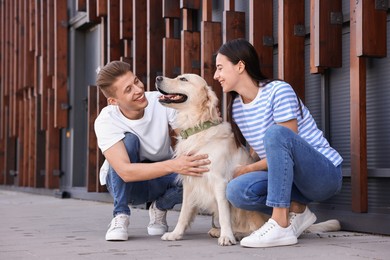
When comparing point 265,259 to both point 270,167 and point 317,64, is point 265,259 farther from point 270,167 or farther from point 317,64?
point 317,64

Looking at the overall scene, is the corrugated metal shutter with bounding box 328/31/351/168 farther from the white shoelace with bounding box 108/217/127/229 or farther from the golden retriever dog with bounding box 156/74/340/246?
the white shoelace with bounding box 108/217/127/229

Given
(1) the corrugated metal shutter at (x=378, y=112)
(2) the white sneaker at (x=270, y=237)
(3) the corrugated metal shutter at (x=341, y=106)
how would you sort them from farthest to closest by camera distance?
(3) the corrugated metal shutter at (x=341, y=106)
(1) the corrugated metal shutter at (x=378, y=112)
(2) the white sneaker at (x=270, y=237)

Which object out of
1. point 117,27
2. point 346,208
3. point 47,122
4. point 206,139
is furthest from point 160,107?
point 47,122

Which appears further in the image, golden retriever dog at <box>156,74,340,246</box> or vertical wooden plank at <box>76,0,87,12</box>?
vertical wooden plank at <box>76,0,87,12</box>

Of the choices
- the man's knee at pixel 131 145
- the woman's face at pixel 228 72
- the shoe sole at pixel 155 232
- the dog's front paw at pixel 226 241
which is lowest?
the shoe sole at pixel 155 232

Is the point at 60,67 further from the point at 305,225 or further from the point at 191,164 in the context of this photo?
the point at 305,225

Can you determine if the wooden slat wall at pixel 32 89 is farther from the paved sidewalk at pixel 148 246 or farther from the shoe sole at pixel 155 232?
the shoe sole at pixel 155 232

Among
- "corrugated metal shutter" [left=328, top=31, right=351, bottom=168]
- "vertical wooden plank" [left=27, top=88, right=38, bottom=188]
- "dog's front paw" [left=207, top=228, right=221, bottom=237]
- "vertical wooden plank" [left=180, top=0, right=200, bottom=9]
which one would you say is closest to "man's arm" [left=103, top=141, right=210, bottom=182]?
"dog's front paw" [left=207, top=228, right=221, bottom=237]

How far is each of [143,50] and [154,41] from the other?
1.27ft

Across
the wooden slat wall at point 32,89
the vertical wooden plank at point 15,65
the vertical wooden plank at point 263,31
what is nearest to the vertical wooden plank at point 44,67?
the wooden slat wall at point 32,89

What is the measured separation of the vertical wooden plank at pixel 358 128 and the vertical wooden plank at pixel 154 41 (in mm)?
2973

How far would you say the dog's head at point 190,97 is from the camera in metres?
3.89

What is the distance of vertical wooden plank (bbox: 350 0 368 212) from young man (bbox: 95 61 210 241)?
3.61ft

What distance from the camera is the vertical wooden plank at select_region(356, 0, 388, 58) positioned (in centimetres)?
416
